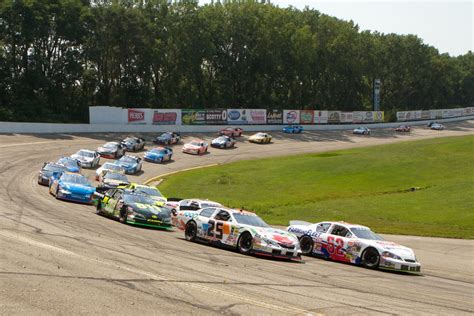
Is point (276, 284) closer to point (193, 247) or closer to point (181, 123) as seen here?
point (193, 247)

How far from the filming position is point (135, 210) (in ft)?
80.2

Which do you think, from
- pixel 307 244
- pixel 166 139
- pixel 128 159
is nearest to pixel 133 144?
pixel 166 139

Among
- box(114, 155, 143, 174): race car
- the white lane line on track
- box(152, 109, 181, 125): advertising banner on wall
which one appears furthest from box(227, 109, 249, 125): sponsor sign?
the white lane line on track

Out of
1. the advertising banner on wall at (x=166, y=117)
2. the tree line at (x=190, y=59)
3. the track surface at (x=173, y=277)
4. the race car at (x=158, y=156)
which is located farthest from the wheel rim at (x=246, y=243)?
the advertising banner on wall at (x=166, y=117)

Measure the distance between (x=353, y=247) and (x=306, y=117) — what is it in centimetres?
8236

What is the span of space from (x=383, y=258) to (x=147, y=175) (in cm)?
3305

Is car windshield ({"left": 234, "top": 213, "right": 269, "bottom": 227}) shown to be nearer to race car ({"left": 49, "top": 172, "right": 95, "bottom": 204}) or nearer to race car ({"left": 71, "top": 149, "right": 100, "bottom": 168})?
race car ({"left": 49, "top": 172, "right": 95, "bottom": 204})

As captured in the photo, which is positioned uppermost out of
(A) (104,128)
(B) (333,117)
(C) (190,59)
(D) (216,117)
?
(C) (190,59)

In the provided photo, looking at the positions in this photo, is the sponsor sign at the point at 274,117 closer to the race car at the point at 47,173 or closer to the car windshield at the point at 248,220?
the race car at the point at 47,173

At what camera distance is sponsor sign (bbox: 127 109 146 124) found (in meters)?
78.8

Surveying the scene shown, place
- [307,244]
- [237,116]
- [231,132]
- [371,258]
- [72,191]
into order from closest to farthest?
[371,258] < [307,244] < [72,191] < [231,132] < [237,116]

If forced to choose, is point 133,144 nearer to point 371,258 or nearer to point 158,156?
point 158,156

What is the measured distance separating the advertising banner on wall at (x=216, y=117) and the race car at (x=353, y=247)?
2577 inches

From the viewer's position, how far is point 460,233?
28281 millimetres
